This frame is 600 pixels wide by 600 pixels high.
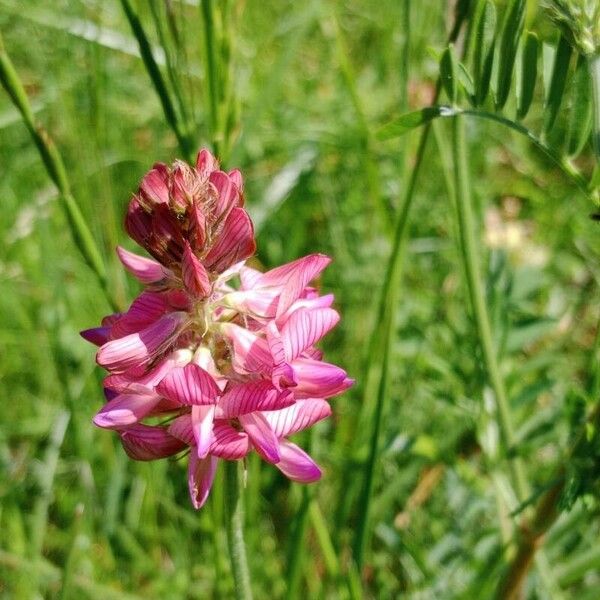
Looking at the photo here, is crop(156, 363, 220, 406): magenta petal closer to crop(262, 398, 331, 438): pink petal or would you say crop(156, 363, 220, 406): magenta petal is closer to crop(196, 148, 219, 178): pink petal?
crop(262, 398, 331, 438): pink petal

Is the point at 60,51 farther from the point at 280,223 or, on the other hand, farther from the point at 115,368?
the point at 115,368

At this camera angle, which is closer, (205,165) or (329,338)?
(205,165)

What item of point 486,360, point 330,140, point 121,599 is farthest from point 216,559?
point 330,140

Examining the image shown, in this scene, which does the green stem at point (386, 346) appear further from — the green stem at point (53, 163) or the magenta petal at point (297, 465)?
the green stem at point (53, 163)

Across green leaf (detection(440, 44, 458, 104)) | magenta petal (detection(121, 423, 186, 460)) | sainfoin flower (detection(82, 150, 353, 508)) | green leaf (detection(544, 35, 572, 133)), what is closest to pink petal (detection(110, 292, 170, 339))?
sainfoin flower (detection(82, 150, 353, 508))

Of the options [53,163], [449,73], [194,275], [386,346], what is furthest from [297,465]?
[53,163]

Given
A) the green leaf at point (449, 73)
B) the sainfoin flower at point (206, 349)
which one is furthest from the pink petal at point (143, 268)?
the green leaf at point (449, 73)

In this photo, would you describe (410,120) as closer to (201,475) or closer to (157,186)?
(157,186)
